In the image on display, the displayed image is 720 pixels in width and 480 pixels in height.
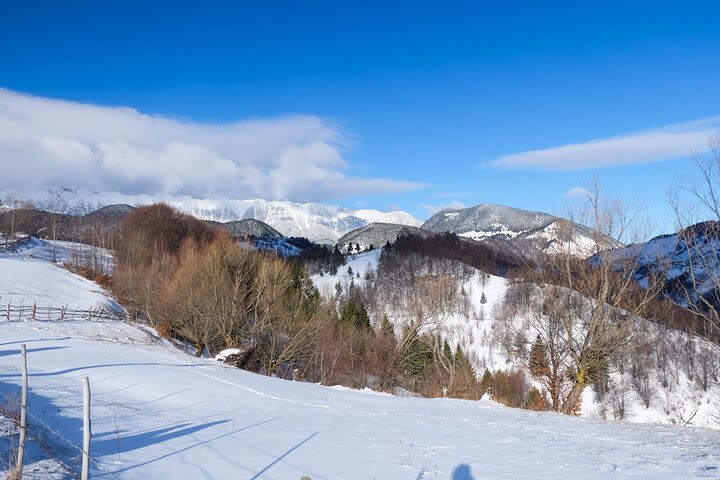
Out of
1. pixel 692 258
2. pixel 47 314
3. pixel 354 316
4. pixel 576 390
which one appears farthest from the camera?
pixel 354 316

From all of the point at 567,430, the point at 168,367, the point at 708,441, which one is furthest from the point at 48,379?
the point at 708,441

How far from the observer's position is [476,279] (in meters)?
156

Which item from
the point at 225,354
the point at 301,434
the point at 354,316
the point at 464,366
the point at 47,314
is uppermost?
the point at 301,434

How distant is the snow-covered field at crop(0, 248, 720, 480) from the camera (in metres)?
9.88

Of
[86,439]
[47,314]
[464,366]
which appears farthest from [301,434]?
[47,314]

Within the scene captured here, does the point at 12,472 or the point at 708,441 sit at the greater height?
the point at 12,472

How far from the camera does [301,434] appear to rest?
13.2 metres

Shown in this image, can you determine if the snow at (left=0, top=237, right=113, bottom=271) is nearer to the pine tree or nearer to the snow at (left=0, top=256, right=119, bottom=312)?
the snow at (left=0, top=256, right=119, bottom=312)

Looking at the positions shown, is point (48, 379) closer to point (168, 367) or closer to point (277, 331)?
point (168, 367)

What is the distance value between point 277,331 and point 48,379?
2342cm

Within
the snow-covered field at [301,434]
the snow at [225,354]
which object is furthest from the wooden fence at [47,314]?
the snow-covered field at [301,434]

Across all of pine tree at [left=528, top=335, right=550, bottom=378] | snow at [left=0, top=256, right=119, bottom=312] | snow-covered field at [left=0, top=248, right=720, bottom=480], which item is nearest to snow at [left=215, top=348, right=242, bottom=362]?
snow-covered field at [left=0, top=248, right=720, bottom=480]

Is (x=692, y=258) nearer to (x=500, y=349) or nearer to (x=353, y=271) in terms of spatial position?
(x=500, y=349)

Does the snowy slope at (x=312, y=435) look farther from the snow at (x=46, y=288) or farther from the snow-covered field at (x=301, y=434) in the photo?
the snow at (x=46, y=288)
